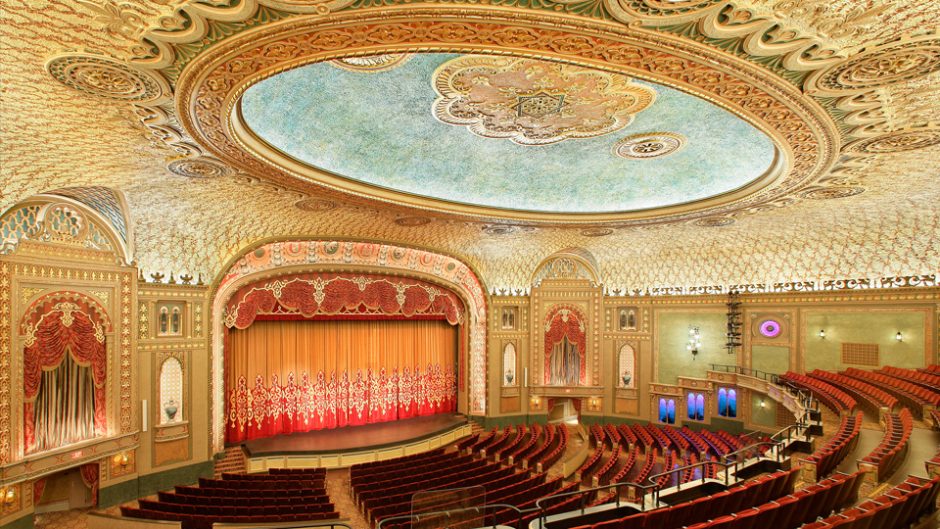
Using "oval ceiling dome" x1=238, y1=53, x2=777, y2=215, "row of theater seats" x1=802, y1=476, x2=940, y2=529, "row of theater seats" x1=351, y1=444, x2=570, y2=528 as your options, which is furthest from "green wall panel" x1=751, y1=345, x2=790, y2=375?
"row of theater seats" x1=802, y1=476, x2=940, y2=529

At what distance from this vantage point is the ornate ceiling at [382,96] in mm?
5031

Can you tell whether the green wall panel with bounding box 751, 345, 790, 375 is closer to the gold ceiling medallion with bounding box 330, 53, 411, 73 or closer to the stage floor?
the stage floor

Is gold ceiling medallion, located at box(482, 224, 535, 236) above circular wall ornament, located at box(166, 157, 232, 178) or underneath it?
underneath

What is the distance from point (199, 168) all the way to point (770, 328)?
1857 centimetres

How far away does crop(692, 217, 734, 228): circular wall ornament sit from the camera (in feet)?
50.7

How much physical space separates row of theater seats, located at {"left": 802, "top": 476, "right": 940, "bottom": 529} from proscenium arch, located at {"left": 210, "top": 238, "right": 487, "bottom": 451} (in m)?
14.2

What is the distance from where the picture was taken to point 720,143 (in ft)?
39.0

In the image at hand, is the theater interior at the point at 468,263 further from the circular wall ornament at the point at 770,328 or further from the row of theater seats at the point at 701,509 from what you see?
the circular wall ornament at the point at 770,328

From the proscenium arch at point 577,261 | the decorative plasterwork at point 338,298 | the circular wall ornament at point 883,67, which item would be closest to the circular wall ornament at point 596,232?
the proscenium arch at point 577,261

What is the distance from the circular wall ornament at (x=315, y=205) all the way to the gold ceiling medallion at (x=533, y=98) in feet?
13.9

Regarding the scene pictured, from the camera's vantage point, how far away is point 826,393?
1398 centimetres

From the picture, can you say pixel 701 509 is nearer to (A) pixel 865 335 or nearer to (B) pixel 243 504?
(B) pixel 243 504

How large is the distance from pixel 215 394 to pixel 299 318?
345cm

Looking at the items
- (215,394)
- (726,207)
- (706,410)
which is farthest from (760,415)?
(215,394)
